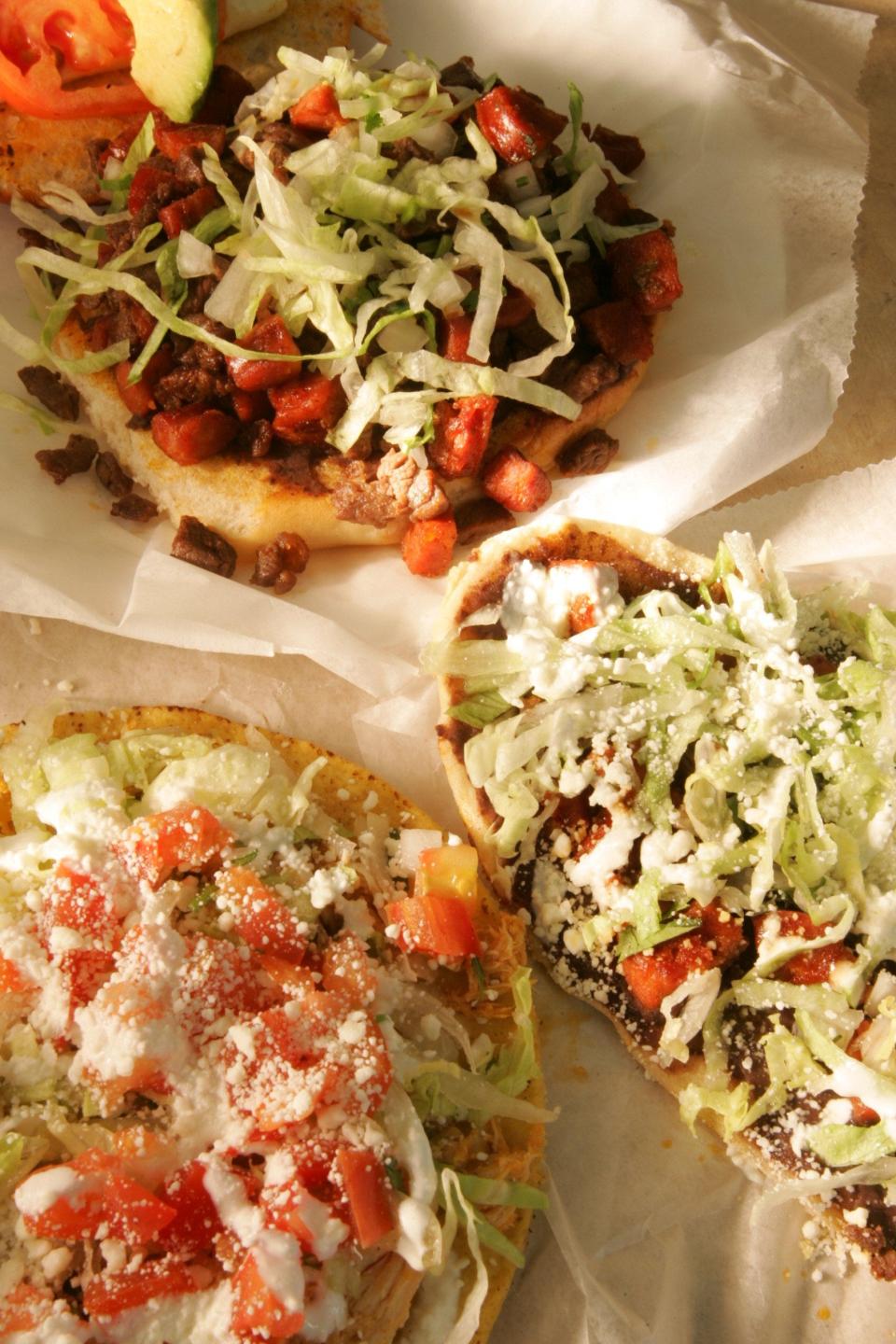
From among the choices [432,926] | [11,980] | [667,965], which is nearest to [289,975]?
[432,926]

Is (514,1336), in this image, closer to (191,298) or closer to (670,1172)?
(670,1172)

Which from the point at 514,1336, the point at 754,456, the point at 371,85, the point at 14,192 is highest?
the point at 371,85

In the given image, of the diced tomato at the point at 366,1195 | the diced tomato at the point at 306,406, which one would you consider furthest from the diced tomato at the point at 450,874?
the diced tomato at the point at 306,406

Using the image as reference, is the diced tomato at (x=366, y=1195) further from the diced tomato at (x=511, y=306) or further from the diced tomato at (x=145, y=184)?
the diced tomato at (x=145, y=184)

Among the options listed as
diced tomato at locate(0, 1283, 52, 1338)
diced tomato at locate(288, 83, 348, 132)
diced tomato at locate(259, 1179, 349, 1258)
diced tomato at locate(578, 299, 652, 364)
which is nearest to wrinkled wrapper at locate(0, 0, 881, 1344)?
diced tomato at locate(578, 299, 652, 364)

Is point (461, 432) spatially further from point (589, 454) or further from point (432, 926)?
point (432, 926)

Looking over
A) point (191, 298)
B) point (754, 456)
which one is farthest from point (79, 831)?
point (754, 456)
